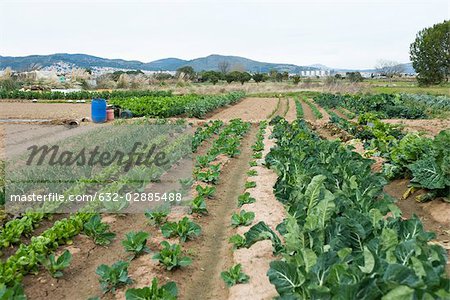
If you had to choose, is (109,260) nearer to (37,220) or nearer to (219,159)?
(37,220)

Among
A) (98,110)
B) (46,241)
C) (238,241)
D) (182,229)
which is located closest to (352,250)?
(238,241)

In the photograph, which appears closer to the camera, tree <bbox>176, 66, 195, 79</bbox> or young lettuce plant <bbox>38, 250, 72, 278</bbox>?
young lettuce plant <bbox>38, 250, 72, 278</bbox>

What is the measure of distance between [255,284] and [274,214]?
2018 millimetres

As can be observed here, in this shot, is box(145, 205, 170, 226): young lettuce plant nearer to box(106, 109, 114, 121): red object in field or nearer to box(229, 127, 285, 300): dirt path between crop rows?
box(229, 127, 285, 300): dirt path between crop rows

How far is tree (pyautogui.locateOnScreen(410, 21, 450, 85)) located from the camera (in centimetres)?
4969

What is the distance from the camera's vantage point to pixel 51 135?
14820mm

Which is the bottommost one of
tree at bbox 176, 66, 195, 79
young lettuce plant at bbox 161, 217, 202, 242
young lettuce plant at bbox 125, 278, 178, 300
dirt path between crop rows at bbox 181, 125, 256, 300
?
dirt path between crop rows at bbox 181, 125, 256, 300

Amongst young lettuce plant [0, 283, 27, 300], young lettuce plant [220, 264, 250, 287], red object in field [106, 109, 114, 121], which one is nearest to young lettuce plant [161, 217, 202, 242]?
young lettuce plant [220, 264, 250, 287]

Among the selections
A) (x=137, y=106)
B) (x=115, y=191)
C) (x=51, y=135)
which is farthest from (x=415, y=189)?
(x=137, y=106)

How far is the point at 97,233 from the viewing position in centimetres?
513

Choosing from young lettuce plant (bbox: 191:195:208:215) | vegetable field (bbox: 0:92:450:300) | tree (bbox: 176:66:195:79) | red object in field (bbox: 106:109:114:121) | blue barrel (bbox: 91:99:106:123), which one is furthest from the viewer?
tree (bbox: 176:66:195:79)

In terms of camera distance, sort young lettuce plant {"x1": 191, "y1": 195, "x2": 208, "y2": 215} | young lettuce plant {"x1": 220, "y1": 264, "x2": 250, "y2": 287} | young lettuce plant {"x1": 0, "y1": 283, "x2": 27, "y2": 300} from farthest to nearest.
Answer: young lettuce plant {"x1": 191, "y1": 195, "x2": 208, "y2": 215} < young lettuce plant {"x1": 220, "y1": 264, "x2": 250, "y2": 287} < young lettuce plant {"x1": 0, "y1": 283, "x2": 27, "y2": 300}

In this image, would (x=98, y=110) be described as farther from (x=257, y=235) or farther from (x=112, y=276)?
(x=257, y=235)

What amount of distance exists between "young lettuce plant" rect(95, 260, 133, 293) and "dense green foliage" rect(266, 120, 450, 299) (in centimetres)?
157
